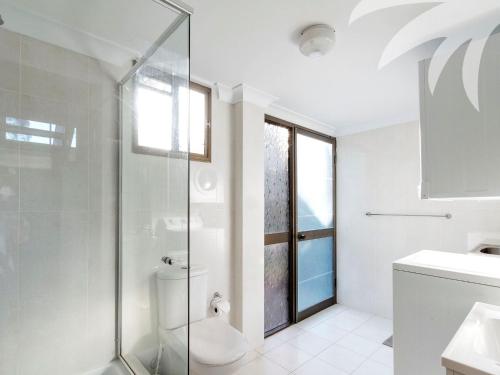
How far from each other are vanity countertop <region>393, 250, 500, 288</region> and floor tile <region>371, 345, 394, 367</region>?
111 centimetres

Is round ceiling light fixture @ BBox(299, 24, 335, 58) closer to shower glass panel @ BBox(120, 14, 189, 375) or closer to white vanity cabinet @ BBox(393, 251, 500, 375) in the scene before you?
shower glass panel @ BBox(120, 14, 189, 375)

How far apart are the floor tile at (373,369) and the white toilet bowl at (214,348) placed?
3.66ft

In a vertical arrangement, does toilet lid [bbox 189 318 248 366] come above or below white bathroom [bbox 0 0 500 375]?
below

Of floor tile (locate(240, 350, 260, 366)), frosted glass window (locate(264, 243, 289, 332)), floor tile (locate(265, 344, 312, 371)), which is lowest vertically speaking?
floor tile (locate(265, 344, 312, 371))

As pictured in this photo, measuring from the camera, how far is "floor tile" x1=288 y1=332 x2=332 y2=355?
7.92 feet

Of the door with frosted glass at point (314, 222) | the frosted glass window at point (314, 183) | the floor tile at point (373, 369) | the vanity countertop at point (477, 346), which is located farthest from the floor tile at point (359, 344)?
the vanity countertop at point (477, 346)

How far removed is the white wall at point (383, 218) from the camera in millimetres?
2684

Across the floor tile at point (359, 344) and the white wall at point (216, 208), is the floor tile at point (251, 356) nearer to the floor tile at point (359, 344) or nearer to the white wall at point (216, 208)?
the white wall at point (216, 208)

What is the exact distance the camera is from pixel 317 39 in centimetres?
152

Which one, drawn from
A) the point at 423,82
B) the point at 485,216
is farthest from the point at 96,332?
the point at 485,216

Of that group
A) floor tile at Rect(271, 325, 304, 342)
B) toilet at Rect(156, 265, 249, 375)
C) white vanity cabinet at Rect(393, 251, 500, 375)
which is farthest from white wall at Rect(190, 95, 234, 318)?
white vanity cabinet at Rect(393, 251, 500, 375)

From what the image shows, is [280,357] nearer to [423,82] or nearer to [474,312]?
[474,312]

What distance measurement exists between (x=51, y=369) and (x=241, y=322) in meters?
1.29

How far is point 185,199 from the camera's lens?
4.36ft
